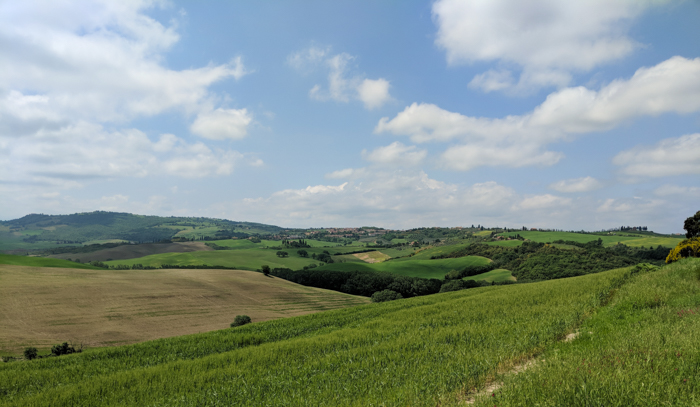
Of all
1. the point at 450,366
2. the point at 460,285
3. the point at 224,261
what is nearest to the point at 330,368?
the point at 450,366

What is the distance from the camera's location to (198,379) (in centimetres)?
1080

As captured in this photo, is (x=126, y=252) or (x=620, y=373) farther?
(x=126, y=252)

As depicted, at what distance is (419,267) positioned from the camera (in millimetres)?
129750

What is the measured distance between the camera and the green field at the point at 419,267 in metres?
122

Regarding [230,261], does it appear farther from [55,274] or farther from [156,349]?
[156,349]

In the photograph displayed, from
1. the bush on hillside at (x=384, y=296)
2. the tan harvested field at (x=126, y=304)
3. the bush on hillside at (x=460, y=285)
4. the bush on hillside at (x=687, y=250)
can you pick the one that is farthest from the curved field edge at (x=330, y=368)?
the bush on hillside at (x=460, y=285)

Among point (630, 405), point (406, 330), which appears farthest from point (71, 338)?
point (630, 405)

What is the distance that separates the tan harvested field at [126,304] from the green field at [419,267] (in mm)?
36830

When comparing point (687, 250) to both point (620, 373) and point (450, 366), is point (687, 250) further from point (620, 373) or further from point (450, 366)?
point (620, 373)

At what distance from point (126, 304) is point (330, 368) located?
206ft

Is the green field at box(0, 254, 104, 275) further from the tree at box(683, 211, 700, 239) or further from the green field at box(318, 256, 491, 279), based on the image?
the tree at box(683, 211, 700, 239)

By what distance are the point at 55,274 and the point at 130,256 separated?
108 m

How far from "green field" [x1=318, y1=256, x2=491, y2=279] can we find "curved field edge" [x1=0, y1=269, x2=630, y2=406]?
105 m

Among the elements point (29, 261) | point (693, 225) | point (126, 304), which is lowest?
point (126, 304)
